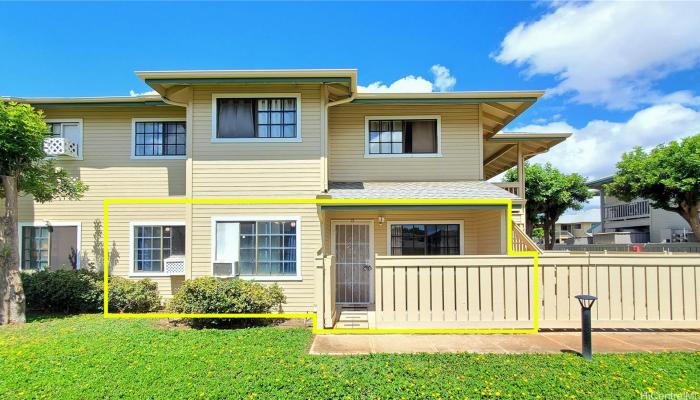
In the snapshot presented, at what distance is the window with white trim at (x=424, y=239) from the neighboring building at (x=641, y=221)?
25622mm

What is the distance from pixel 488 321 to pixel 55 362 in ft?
22.8

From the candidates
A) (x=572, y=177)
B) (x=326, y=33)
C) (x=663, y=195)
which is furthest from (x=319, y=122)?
(x=572, y=177)

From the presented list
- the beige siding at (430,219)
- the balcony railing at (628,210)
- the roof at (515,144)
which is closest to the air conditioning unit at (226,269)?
the beige siding at (430,219)

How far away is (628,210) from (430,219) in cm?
3487

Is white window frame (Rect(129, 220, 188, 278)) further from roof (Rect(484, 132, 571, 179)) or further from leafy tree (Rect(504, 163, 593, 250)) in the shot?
leafy tree (Rect(504, 163, 593, 250))

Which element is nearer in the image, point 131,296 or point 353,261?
point 131,296

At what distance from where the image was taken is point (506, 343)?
6562 millimetres

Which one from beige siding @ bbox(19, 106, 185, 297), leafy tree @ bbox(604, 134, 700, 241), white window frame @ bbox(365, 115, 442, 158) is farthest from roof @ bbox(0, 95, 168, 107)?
leafy tree @ bbox(604, 134, 700, 241)

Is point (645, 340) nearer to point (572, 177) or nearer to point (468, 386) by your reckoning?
point (468, 386)

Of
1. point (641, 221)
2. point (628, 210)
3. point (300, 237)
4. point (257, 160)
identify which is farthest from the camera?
point (628, 210)

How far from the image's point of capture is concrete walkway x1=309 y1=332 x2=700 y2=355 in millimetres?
6195

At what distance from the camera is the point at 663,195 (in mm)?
21281

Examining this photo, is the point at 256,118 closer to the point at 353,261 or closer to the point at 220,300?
the point at 220,300

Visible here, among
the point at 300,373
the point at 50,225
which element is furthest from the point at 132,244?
the point at 300,373
